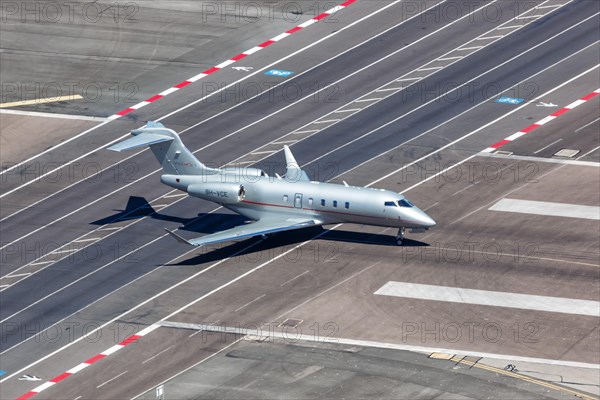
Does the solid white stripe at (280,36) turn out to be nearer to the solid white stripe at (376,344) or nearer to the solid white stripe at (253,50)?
the solid white stripe at (253,50)

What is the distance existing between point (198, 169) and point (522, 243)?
23387mm

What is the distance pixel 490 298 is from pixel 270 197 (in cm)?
1753

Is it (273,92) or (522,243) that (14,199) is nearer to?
(273,92)

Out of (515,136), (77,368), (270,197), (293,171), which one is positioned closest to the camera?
(77,368)

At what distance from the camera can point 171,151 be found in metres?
120

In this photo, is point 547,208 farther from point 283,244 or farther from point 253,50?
point 253,50

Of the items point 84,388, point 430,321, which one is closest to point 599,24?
point 430,321

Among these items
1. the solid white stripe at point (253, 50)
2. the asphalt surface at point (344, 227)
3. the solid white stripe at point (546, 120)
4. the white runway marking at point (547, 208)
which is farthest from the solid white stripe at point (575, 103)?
the solid white stripe at point (253, 50)

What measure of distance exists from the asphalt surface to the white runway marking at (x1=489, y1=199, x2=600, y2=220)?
994 mm

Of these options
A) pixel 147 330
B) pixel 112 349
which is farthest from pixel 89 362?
pixel 147 330

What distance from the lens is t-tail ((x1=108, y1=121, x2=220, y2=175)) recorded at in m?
120

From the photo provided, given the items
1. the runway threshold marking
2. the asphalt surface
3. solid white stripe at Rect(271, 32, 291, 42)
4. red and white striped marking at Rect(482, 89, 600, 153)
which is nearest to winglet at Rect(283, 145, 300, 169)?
the asphalt surface

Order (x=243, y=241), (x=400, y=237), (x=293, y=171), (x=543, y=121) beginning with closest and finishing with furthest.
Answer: (x=400, y=237)
(x=243, y=241)
(x=293, y=171)
(x=543, y=121)

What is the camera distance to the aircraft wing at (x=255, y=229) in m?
114
